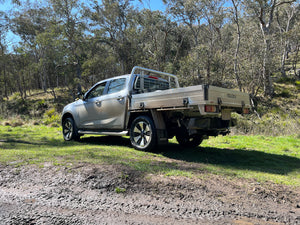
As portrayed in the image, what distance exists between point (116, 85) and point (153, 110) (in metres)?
1.89

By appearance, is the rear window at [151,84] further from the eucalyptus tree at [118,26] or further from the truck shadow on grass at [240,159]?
the eucalyptus tree at [118,26]

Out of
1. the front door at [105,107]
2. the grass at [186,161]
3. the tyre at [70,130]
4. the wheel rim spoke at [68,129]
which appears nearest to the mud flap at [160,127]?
the grass at [186,161]

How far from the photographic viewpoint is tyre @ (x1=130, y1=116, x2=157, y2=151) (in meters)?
5.66

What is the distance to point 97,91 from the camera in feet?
25.1

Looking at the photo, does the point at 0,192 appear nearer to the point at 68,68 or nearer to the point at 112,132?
the point at 112,132

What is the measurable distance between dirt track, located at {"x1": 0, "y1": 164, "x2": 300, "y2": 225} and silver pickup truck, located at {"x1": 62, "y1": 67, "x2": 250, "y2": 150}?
A: 1798 mm

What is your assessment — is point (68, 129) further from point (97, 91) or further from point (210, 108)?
point (210, 108)

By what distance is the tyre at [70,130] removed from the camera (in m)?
8.16

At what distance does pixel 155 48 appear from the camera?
26.3 m

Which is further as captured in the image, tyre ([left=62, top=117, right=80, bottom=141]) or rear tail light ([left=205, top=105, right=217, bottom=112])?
tyre ([left=62, top=117, right=80, bottom=141])

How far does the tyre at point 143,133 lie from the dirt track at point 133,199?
71.0 inches

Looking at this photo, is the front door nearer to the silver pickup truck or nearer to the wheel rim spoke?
the silver pickup truck

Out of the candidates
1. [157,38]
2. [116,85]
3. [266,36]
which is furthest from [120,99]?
[157,38]

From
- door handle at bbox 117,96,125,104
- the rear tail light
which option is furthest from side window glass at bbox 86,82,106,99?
the rear tail light
